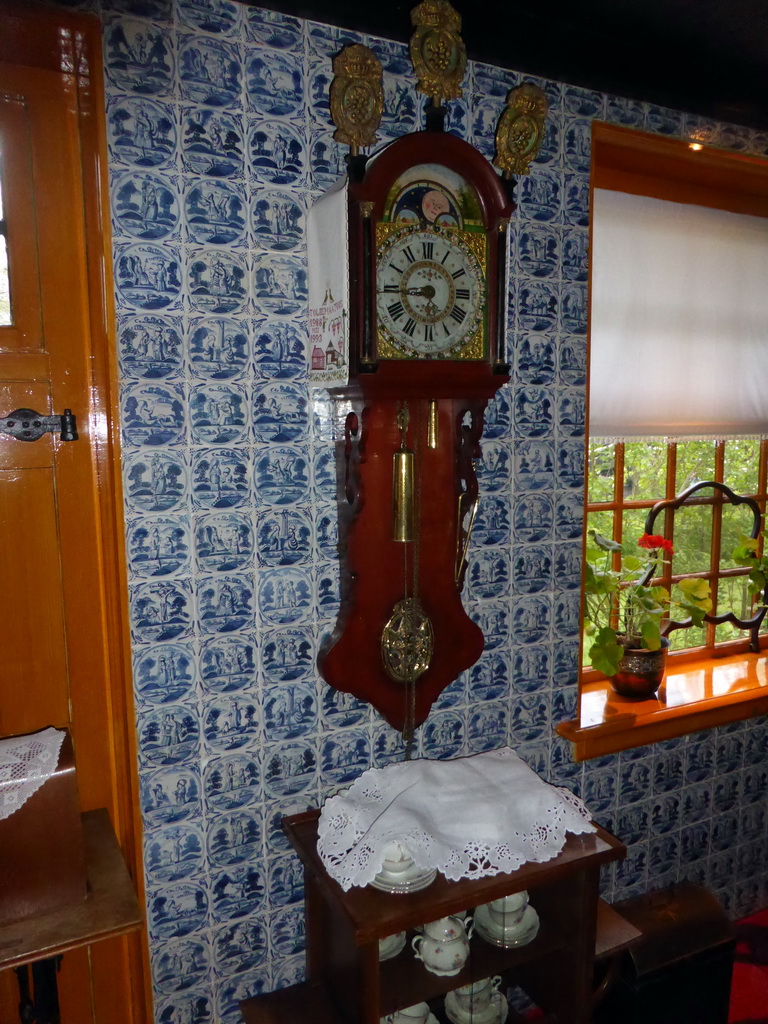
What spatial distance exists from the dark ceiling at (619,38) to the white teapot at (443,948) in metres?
1.89

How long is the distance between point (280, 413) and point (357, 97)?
63 cm

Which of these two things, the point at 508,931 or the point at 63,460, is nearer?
the point at 63,460

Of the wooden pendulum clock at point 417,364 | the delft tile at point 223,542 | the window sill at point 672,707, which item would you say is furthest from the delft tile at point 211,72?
the window sill at point 672,707

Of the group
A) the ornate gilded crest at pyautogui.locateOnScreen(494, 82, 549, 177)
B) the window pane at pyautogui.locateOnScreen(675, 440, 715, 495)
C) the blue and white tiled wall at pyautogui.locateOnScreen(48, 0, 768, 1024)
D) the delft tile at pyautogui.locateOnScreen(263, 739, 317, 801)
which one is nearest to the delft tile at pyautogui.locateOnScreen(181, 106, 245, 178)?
the blue and white tiled wall at pyautogui.locateOnScreen(48, 0, 768, 1024)

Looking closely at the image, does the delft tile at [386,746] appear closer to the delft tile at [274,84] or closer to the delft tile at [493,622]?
the delft tile at [493,622]

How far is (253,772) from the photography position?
1726mm

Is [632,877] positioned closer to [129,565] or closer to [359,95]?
[129,565]

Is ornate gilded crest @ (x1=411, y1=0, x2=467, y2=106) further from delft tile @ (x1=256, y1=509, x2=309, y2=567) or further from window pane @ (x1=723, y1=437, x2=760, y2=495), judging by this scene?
window pane @ (x1=723, y1=437, x2=760, y2=495)

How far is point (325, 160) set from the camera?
1.67 m

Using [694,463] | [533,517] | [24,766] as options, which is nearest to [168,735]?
[24,766]

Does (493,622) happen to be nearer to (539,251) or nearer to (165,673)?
(165,673)

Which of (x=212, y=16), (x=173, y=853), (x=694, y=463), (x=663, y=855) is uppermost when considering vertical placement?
(x=212, y=16)

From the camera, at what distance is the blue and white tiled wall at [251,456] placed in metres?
1.54

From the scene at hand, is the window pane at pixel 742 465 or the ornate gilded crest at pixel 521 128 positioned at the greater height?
the ornate gilded crest at pixel 521 128
